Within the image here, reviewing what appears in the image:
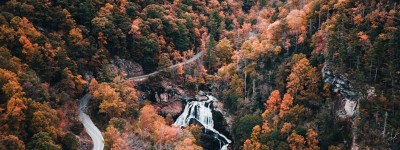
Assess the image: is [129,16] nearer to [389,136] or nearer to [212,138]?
[212,138]

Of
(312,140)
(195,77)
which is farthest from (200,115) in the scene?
(312,140)

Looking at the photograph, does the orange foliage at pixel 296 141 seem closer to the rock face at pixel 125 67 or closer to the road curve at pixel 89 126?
the road curve at pixel 89 126

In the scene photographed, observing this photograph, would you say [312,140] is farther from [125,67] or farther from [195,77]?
[125,67]

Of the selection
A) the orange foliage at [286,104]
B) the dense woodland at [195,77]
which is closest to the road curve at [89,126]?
the dense woodland at [195,77]

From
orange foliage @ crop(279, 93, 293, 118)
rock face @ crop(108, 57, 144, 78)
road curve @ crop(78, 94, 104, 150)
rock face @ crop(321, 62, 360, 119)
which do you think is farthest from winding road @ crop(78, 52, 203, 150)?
rock face @ crop(321, 62, 360, 119)

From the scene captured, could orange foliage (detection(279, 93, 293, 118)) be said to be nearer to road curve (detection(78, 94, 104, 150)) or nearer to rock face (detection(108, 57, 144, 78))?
road curve (detection(78, 94, 104, 150))

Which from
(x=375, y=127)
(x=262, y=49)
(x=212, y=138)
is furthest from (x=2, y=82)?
(x=375, y=127)
